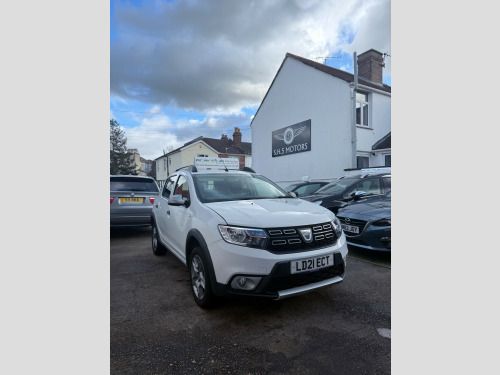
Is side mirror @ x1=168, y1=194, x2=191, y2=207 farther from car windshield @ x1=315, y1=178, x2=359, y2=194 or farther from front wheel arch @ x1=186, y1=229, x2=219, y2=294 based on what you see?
car windshield @ x1=315, y1=178, x2=359, y2=194

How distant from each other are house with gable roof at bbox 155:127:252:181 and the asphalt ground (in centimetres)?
3034

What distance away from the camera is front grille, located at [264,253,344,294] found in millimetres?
2582

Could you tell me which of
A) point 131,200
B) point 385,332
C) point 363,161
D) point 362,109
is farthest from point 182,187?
point 362,109

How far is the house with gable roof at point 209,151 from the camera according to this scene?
34688 mm

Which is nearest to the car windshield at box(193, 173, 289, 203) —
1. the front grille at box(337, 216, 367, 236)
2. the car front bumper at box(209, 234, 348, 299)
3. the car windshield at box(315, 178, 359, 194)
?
the car front bumper at box(209, 234, 348, 299)

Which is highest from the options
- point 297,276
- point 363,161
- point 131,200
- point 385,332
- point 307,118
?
point 307,118

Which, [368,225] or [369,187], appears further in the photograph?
[369,187]

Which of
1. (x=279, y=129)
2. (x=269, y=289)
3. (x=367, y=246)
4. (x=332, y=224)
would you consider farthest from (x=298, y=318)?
(x=279, y=129)

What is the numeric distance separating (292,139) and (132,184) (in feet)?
42.0

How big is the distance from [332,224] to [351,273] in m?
1.56

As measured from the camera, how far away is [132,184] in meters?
7.02

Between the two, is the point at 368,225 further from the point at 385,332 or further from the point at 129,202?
the point at 129,202

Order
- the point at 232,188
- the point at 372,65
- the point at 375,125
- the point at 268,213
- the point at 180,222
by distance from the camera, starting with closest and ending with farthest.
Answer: the point at 268,213 < the point at 180,222 < the point at 232,188 < the point at 375,125 < the point at 372,65

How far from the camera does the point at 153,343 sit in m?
2.51
